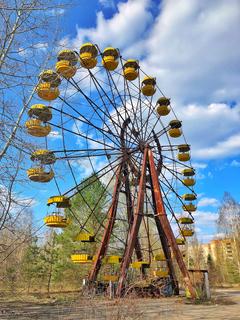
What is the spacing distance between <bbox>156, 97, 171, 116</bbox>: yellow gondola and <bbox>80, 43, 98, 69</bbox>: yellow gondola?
16.0ft

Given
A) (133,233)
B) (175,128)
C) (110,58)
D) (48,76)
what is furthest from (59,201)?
(48,76)

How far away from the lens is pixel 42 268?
93.6ft

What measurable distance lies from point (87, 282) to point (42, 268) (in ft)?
47.0

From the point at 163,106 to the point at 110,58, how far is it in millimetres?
4280

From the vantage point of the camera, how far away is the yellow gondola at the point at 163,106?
19.8 meters

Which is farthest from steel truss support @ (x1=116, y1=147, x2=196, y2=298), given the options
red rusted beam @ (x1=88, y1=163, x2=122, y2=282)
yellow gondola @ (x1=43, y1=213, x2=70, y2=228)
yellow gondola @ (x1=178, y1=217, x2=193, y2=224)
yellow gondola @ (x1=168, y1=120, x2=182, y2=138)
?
yellow gondola @ (x1=168, y1=120, x2=182, y2=138)

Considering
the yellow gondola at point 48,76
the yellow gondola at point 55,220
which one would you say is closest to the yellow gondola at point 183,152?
the yellow gondola at point 55,220

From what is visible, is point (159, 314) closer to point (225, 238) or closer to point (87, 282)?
point (87, 282)

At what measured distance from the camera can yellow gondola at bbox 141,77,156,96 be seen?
751 inches

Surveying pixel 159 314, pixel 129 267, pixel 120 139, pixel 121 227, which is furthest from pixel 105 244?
pixel 121 227

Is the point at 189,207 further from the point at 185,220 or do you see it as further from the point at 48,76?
the point at 48,76

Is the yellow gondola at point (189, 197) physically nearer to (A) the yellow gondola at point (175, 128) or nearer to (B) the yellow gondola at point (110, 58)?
(A) the yellow gondola at point (175, 128)

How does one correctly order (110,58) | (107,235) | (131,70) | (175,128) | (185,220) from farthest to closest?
(175,128), (131,70), (185,220), (110,58), (107,235)

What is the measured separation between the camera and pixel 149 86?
19078 millimetres
